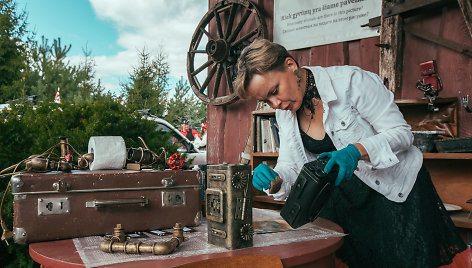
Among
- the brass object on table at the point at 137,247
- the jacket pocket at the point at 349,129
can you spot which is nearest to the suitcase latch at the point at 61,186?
the brass object on table at the point at 137,247

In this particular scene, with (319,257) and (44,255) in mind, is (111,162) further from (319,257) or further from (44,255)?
(319,257)

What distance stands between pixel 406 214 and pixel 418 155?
0.24 m

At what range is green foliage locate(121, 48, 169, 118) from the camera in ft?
32.8

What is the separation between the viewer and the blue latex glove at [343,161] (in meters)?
1.15

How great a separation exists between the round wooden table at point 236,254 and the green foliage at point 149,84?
8492mm

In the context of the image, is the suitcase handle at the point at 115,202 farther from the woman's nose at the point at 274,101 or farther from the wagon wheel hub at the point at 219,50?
the wagon wheel hub at the point at 219,50

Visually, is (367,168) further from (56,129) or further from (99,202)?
(56,129)

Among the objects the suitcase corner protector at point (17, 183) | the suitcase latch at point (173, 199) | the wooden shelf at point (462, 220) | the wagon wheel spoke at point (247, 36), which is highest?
the wagon wheel spoke at point (247, 36)

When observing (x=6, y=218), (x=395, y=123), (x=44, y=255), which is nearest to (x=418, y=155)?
(x=395, y=123)

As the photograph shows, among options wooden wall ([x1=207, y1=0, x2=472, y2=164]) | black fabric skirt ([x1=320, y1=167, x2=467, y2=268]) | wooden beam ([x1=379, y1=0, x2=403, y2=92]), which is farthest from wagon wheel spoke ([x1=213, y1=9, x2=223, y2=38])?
black fabric skirt ([x1=320, y1=167, x2=467, y2=268])

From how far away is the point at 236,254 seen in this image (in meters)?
0.92

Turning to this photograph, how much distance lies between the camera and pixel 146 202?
1.19m

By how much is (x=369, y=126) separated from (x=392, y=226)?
385 millimetres

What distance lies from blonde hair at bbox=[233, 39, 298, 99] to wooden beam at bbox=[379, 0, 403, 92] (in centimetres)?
145
